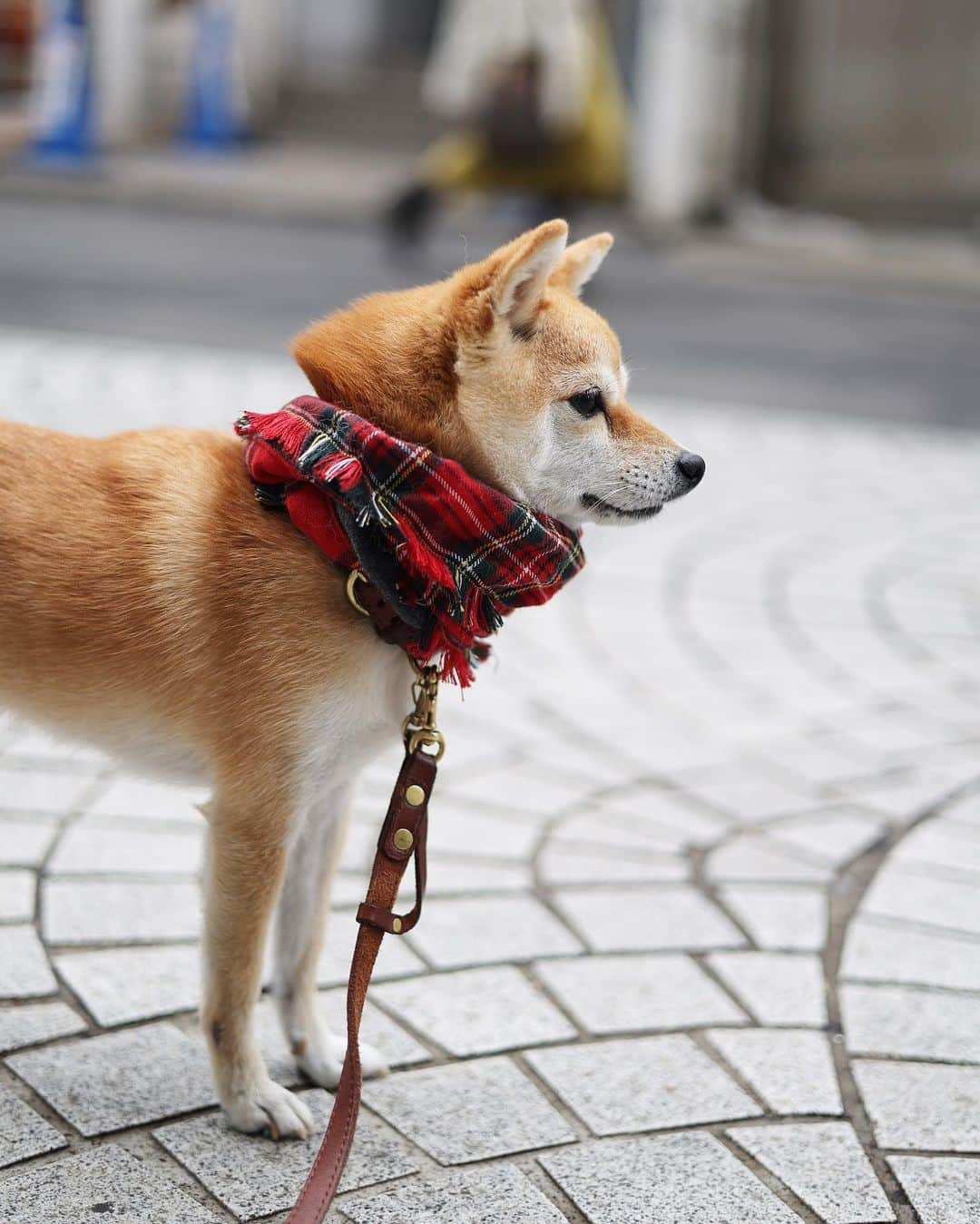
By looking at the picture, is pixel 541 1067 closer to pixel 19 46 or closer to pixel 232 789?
pixel 232 789

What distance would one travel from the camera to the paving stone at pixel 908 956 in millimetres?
3168

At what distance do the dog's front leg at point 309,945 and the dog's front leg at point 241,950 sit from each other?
0.16 metres

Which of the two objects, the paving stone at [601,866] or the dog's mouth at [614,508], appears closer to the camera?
the dog's mouth at [614,508]

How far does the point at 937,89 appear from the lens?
15.9m

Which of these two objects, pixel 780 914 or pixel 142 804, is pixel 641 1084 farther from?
pixel 142 804

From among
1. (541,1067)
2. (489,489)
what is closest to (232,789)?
(489,489)

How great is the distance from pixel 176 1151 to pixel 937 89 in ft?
51.9

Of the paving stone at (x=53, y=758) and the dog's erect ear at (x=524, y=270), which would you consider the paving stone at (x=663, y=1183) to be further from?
the paving stone at (x=53, y=758)

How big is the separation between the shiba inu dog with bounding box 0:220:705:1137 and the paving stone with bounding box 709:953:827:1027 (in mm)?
1002

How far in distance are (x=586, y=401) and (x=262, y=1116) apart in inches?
53.1

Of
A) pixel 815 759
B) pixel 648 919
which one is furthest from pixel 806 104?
pixel 648 919

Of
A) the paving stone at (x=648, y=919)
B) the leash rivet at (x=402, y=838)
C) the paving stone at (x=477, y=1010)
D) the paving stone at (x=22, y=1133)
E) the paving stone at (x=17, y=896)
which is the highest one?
the leash rivet at (x=402, y=838)

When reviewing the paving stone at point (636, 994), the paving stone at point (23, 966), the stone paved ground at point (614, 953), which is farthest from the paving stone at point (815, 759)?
the paving stone at point (23, 966)

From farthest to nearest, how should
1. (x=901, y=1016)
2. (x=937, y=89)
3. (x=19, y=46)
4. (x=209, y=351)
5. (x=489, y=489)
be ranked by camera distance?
(x=19, y=46) → (x=937, y=89) → (x=209, y=351) → (x=901, y=1016) → (x=489, y=489)
